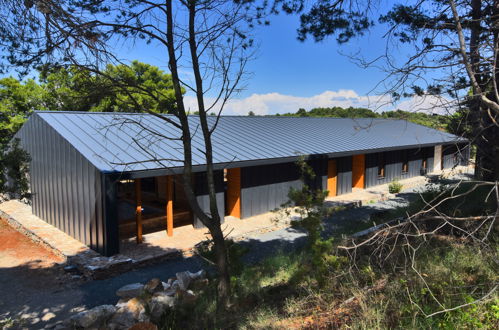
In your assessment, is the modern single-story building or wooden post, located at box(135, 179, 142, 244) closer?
the modern single-story building

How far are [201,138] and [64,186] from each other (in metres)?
4.82

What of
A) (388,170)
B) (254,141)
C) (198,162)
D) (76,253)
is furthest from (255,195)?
(388,170)

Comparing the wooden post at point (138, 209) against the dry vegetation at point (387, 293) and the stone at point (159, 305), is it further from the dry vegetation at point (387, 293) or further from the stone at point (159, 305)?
the dry vegetation at point (387, 293)

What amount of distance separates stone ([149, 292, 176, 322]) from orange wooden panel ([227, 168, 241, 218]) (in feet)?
21.8

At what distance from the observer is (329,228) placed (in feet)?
37.4

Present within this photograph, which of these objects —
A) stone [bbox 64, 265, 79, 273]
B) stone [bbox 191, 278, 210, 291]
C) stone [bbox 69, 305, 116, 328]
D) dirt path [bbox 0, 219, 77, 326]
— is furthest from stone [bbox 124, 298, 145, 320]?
stone [bbox 64, 265, 79, 273]

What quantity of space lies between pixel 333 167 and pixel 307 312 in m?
13.2

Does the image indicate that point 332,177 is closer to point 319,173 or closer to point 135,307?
point 319,173

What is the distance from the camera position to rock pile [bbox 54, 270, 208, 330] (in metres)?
5.20

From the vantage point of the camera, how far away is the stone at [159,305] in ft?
17.7

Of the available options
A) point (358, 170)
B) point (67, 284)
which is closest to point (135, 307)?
point (67, 284)

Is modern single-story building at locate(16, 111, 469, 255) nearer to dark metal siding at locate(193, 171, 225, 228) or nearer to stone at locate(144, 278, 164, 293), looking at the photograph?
dark metal siding at locate(193, 171, 225, 228)

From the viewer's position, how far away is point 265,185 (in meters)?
13.3

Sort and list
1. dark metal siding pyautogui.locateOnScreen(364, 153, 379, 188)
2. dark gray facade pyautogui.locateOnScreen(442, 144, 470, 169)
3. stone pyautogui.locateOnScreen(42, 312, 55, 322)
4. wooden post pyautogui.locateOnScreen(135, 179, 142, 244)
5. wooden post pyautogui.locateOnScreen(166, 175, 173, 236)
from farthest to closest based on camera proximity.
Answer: dark metal siding pyautogui.locateOnScreen(364, 153, 379, 188)
wooden post pyautogui.locateOnScreen(166, 175, 173, 236)
wooden post pyautogui.locateOnScreen(135, 179, 142, 244)
stone pyautogui.locateOnScreen(42, 312, 55, 322)
dark gray facade pyautogui.locateOnScreen(442, 144, 470, 169)
